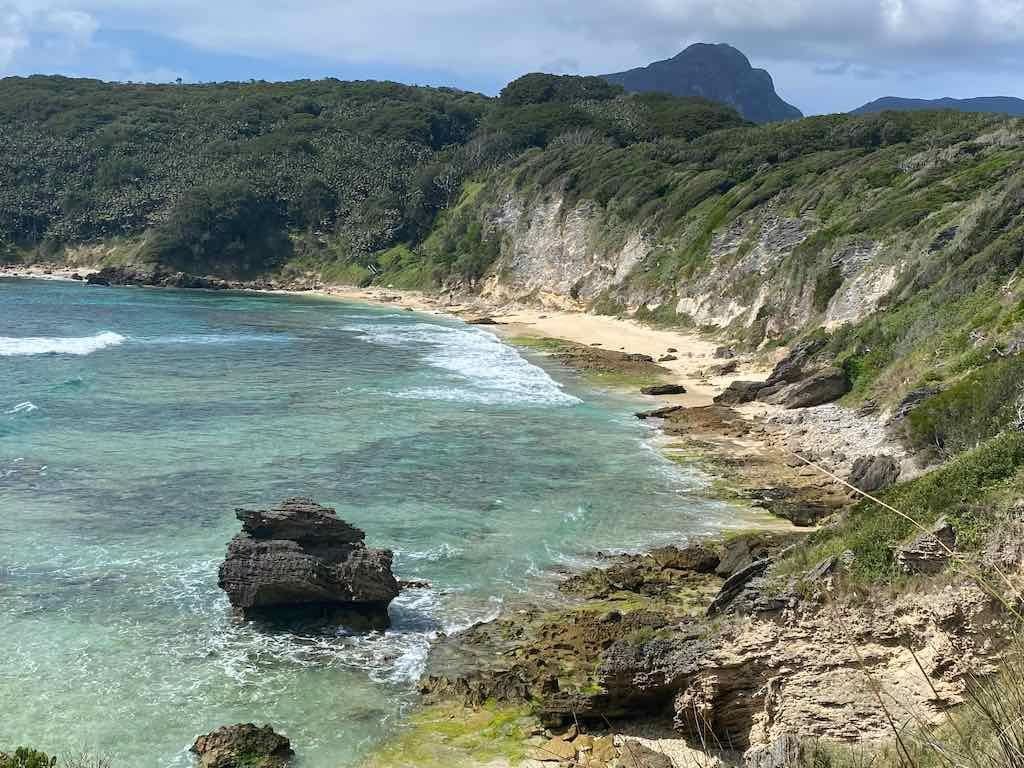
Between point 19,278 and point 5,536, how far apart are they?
92.1 metres

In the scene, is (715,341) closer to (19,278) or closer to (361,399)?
(361,399)

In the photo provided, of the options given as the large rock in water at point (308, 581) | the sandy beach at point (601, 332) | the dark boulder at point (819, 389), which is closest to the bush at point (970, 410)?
the dark boulder at point (819, 389)

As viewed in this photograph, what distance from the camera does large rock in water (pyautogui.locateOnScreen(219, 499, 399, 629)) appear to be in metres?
15.7

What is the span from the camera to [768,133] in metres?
75.8

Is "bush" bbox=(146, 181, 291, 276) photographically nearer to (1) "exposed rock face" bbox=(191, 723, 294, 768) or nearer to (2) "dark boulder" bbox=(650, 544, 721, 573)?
(2) "dark boulder" bbox=(650, 544, 721, 573)

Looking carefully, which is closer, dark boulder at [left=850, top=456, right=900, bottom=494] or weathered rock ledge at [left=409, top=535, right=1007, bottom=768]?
weathered rock ledge at [left=409, top=535, right=1007, bottom=768]

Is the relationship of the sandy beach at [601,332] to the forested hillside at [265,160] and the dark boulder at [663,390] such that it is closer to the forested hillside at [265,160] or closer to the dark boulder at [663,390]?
the dark boulder at [663,390]

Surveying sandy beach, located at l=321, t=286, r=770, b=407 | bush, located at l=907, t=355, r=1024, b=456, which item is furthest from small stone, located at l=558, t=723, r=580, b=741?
sandy beach, located at l=321, t=286, r=770, b=407

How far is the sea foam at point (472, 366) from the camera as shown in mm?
37197

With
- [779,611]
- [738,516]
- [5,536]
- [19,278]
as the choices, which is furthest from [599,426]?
[19,278]

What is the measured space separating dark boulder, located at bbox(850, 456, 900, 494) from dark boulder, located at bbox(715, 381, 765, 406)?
11.3m

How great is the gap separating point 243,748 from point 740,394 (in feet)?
84.0

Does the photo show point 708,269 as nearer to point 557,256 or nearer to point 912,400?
point 557,256

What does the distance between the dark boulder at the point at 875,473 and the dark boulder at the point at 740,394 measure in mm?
11328
